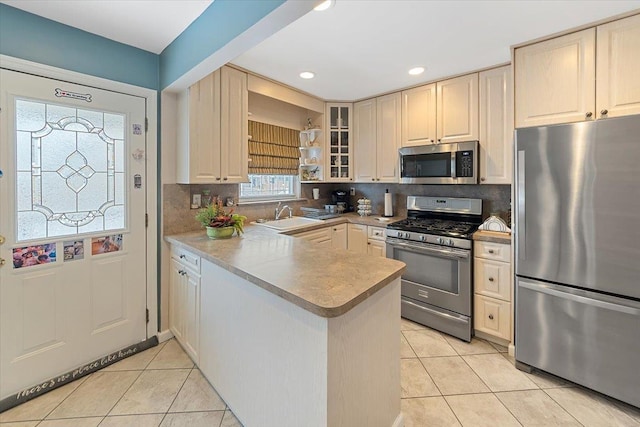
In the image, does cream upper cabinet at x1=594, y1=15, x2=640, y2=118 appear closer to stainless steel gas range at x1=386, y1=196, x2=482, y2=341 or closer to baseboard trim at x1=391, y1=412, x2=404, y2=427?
stainless steel gas range at x1=386, y1=196, x2=482, y2=341

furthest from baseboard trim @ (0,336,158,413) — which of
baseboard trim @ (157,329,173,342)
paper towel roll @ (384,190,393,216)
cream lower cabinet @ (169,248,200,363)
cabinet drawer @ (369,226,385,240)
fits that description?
paper towel roll @ (384,190,393,216)

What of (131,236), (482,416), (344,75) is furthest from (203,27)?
(482,416)

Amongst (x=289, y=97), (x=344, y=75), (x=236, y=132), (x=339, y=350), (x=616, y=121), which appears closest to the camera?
(x=339, y=350)

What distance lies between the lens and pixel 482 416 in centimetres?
176

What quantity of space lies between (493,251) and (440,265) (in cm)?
45

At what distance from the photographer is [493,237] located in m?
2.45

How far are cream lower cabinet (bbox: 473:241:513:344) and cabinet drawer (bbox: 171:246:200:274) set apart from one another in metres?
2.30

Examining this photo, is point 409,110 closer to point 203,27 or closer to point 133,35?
point 203,27

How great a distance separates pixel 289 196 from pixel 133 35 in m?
2.25

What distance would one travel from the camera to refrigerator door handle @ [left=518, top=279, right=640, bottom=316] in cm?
175

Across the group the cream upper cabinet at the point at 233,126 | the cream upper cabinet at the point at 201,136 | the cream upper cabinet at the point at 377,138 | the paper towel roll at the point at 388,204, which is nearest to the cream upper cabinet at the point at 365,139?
the cream upper cabinet at the point at 377,138

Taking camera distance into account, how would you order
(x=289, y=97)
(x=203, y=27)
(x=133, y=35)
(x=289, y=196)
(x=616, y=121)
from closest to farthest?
(x=616, y=121), (x=203, y=27), (x=133, y=35), (x=289, y=97), (x=289, y=196)

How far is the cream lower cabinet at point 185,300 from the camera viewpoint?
2.07 meters

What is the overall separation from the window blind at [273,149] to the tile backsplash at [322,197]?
371 mm
